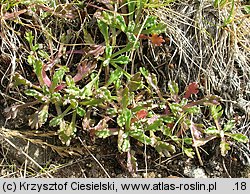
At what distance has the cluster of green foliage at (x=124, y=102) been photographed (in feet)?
9.45

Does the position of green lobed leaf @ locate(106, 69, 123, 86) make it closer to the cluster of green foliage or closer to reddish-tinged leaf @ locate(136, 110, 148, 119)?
the cluster of green foliage

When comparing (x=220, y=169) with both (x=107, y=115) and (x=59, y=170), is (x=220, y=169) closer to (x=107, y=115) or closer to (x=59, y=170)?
(x=107, y=115)

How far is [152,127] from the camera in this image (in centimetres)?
291

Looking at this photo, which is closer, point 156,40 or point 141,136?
point 141,136

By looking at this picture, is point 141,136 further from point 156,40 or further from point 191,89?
point 156,40

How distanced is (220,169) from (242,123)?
0.29 meters

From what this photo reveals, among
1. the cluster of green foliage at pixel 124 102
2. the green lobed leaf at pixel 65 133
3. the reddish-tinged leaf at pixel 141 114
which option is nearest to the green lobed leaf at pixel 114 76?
the cluster of green foliage at pixel 124 102

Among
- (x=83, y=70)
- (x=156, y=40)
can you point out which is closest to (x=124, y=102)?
(x=83, y=70)

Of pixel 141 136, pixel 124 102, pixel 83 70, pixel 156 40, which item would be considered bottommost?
pixel 141 136

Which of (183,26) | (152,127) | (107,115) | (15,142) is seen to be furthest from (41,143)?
(183,26)

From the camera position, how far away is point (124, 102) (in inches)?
114

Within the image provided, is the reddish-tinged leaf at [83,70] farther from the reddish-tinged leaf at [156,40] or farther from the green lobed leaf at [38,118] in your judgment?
the reddish-tinged leaf at [156,40]

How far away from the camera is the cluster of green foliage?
2.88 m

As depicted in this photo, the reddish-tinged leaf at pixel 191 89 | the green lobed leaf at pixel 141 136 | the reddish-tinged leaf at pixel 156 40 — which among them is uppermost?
the reddish-tinged leaf at pixel 156 40
